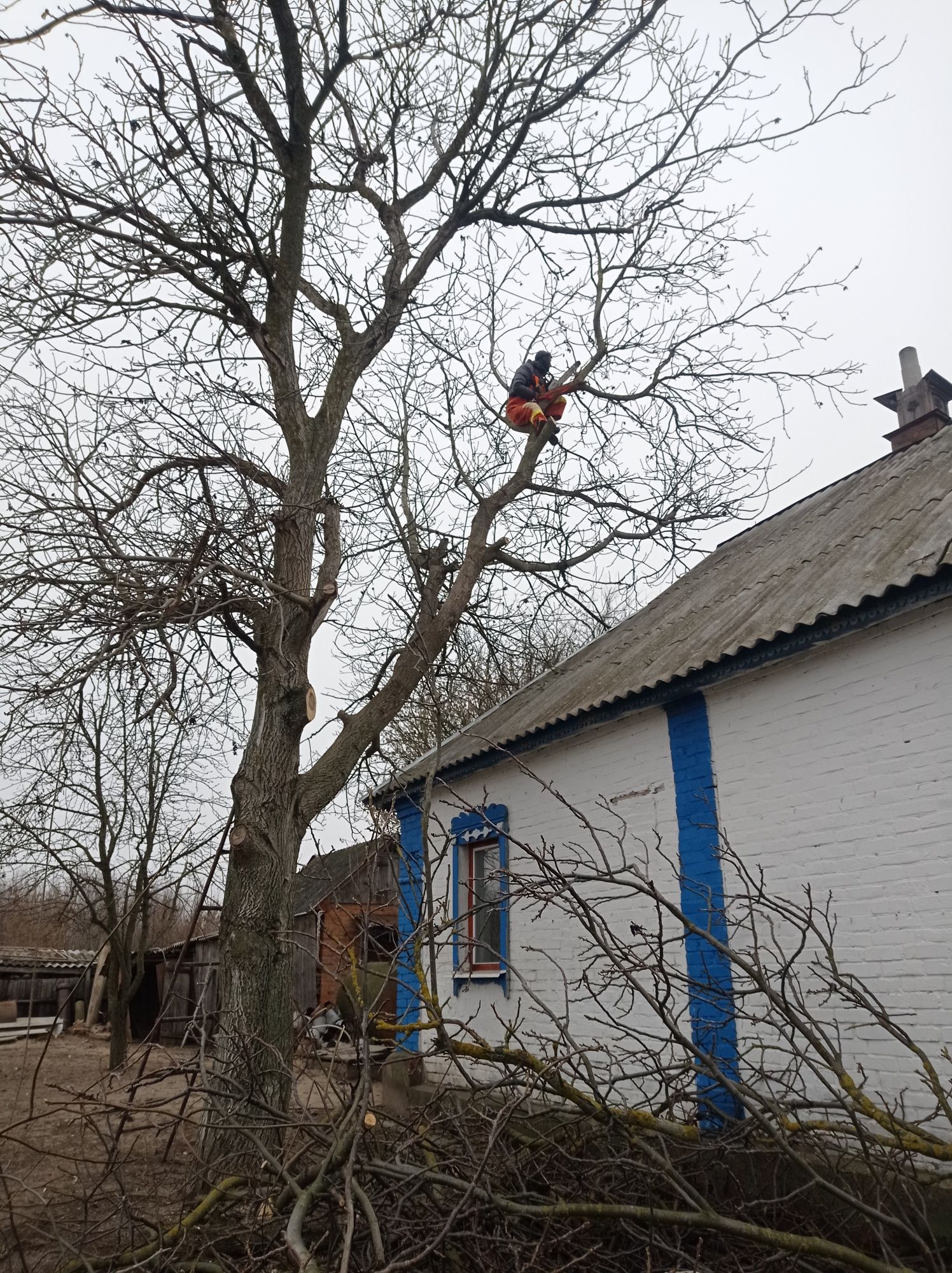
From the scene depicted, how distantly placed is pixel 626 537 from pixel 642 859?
12.0ft

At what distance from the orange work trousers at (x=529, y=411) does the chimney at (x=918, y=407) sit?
3.18 metres

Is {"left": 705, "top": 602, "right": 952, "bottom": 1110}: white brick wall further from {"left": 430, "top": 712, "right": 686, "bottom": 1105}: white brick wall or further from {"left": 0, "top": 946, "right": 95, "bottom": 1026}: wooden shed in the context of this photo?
{"left": 0, "top": 946, "right": 95, "bottom": 1026}: wooden shed

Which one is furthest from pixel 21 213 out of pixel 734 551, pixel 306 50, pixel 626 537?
pixel 734 551

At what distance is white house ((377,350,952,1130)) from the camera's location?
4887mm

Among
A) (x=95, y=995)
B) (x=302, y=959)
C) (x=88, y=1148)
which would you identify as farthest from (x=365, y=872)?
(x=95, y=995)

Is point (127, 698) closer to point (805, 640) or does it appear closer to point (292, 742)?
point (292, 742)

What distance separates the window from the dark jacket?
4508mm

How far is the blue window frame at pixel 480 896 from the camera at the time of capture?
862cm

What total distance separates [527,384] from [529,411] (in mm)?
395

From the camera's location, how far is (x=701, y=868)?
20.8 feet

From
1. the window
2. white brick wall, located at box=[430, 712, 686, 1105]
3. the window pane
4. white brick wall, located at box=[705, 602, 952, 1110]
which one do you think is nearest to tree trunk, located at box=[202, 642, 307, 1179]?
white brick wall, located at box=[430, 712, 686, 1105]

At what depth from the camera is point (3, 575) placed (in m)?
5.29

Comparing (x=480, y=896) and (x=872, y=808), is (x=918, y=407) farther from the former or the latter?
(x=480, y=896)

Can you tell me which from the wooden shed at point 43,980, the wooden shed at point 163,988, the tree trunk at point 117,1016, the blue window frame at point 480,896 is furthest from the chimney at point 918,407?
the wooden shed at point 43,980
